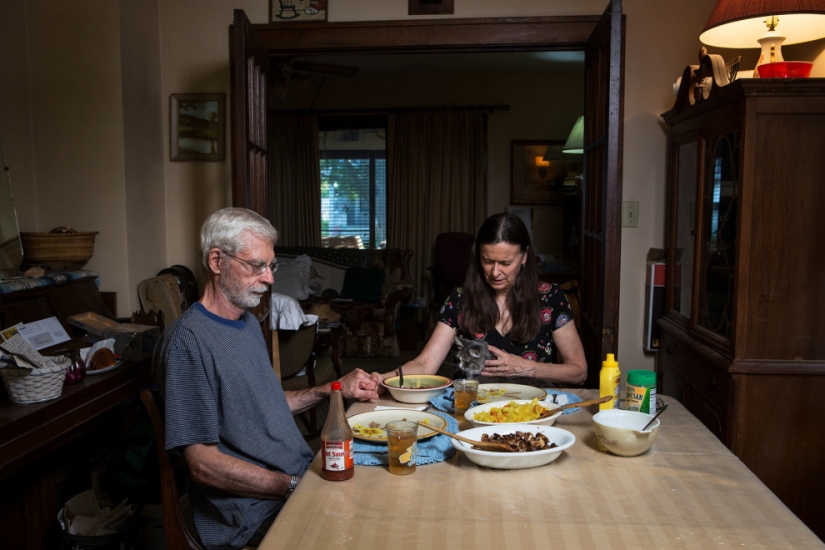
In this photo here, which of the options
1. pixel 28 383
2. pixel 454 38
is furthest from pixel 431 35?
pixel 28 383

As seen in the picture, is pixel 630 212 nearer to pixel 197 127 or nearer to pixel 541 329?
pixel 541 329

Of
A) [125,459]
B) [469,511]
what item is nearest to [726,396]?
[469,511]

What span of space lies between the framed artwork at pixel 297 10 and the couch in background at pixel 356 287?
3044mm

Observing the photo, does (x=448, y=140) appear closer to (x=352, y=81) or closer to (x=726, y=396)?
(x=352, y=81)

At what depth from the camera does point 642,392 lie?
166cm

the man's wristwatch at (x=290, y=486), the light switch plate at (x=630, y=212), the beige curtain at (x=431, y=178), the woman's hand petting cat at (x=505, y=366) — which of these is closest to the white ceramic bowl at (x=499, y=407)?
the woman's hand petting cat at (x=505, y=366)

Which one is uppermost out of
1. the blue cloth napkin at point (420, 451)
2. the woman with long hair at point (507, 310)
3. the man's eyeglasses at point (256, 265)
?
the man's eyeglasses at point (256, 265)

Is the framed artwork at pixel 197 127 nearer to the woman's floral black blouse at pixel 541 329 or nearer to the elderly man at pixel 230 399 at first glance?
the woman's floral black blouse at pixel 541 329

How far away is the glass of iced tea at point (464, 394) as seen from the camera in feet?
5.80

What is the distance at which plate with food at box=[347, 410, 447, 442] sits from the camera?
158 centimetres

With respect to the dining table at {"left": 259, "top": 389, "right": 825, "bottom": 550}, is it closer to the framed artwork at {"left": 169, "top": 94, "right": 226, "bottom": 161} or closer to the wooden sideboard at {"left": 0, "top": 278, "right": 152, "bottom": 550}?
the wooden sideboard at {"left": 0, "top": 278, "right": 152, "bottom": 550}

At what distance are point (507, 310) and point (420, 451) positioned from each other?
3.38 feet

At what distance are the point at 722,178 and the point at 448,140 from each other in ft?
17.1

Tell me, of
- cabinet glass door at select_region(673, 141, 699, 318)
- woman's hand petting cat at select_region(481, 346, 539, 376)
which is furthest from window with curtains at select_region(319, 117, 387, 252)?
woman's hand petting cat at select_region(481, 346, 539, 376)
